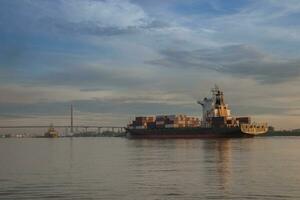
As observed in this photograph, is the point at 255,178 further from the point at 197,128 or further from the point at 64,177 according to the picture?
the point at 197,128

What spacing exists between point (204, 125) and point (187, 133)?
6736 mm

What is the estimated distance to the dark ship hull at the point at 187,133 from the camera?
15862 centimetres

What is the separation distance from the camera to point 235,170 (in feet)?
133

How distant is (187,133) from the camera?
171125mm

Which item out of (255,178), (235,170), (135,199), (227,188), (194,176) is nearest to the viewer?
(135,199)

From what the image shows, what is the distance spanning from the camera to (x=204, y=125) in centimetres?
17338

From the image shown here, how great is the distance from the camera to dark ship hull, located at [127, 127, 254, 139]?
158625 millimetres

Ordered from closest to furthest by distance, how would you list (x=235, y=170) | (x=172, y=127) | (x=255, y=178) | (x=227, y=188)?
(x=227, y=188) → (x=255, y=178) → (x=235, y=170) → (x=172, y=127)

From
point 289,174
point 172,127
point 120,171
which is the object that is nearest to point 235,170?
point 289,174

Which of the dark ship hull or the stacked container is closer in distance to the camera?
the dark ship hull

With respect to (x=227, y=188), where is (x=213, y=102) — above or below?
above

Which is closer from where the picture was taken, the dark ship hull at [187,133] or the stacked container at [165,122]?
the dark ship hull at [187,133]

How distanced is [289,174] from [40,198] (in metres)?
18.4

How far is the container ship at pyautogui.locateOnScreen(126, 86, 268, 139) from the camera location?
161 metres
